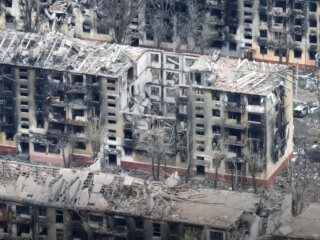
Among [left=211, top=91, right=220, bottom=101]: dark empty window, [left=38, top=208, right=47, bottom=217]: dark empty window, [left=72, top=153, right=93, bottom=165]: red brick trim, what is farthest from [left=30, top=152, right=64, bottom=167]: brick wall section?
[left=38, top=208, right=47, bottom=217]: dark empty window

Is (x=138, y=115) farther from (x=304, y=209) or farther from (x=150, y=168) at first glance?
(x=304, y=209)

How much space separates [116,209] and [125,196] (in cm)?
186

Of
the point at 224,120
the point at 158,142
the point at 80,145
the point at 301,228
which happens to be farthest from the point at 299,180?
the point at 301,228

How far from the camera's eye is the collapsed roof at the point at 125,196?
17288cm

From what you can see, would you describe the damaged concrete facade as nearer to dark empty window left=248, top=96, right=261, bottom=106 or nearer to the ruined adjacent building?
dark empty window left=248, top=96, right=261, bottom=106

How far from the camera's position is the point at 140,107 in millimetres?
191875

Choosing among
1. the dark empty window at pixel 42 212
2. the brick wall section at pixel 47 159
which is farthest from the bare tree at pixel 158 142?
the dark empty window at pixel 42 212

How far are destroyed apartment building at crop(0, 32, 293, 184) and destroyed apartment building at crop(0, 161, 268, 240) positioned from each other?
→ 448 inches

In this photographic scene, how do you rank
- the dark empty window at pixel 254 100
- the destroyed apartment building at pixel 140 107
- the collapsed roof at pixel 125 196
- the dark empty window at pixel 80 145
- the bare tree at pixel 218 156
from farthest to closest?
the dark empty window at pixel 80 145
the bare tree at pixel 218 156
the destroyed apartment building at pixel 140 107
the dark empty window at pixel 254 100
the collapsed roof at pixel 125 196

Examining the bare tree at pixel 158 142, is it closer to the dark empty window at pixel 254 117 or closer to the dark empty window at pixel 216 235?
the dark empty window at pixel 254 117

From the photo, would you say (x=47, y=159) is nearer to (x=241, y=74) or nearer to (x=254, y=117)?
(x=241, y=74)

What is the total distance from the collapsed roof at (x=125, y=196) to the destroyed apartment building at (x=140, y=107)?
11.6 meters

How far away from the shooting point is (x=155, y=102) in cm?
19488

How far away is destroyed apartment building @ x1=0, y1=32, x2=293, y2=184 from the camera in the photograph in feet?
615
